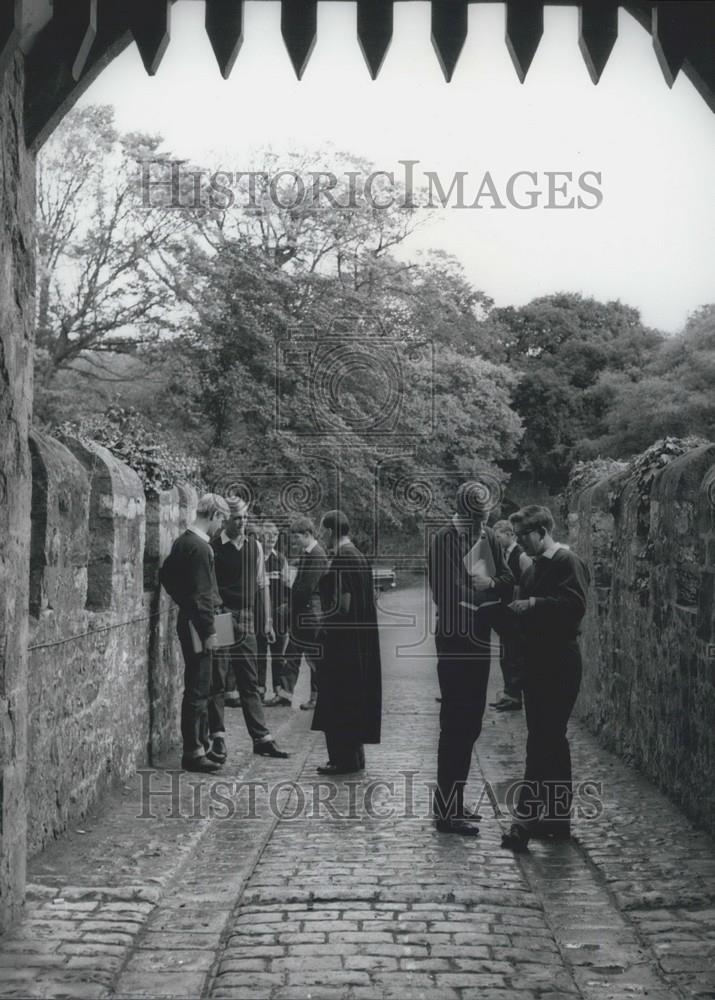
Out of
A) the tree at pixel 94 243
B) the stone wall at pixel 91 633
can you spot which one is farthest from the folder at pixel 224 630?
the tree at pixel 94 243

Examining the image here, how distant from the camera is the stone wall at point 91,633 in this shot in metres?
6.21

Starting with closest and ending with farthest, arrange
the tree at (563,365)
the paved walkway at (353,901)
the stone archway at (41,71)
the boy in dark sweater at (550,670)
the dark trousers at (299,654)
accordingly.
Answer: the stone archway at (41,71), the paved walkway at (353,901), the boy in dark sweater at (550,670), the dark trousers at (299,654), the tree at (563,365)

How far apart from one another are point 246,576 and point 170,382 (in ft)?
55.8

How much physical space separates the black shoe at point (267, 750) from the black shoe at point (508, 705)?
11.9 ft

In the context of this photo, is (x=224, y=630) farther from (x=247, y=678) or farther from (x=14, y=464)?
(x=14, y=464)

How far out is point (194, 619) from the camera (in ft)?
29.0

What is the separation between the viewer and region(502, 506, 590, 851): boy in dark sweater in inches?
271

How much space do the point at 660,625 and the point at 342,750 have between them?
2.42m

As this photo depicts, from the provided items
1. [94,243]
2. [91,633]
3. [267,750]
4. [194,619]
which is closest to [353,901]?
[91,633]

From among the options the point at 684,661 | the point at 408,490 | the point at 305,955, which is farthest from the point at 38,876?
the point at 408,490

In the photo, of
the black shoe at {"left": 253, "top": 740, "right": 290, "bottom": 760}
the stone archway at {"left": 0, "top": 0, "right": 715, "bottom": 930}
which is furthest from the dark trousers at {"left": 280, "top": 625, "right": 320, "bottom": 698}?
the stone archway at {"left": 0, "top": 0, "right": 715, "bottom": 930}

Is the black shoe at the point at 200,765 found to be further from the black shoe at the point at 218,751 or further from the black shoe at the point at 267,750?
the black shoe at the point at 267,750

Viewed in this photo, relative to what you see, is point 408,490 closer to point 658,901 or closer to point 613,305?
point 613,305

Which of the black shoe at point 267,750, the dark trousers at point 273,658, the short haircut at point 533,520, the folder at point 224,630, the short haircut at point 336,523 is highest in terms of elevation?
the short haircut at point 336,523
